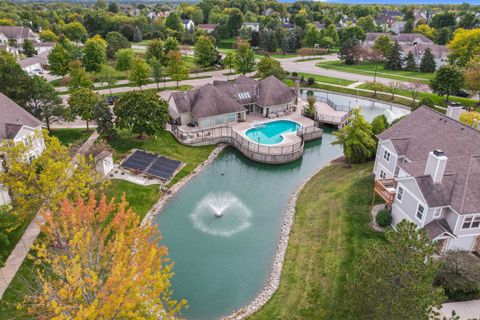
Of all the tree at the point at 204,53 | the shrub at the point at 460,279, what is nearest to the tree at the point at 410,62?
the tree at the point at 204,53

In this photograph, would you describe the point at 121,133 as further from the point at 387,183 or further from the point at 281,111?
the point at 387,183

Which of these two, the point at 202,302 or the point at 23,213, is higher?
the point at 23,213

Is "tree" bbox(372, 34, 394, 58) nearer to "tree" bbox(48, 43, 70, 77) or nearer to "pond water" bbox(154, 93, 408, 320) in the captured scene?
"pond water" bbox(154, 93, 408, 320)

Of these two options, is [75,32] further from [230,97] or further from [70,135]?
[230,97]

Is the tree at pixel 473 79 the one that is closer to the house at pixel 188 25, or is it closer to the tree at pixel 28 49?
the tree at pixel 28 49

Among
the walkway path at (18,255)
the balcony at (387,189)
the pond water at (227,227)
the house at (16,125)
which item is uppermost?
the house at (16,125)

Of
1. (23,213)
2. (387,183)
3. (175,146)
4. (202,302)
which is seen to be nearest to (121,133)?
(175,146)
